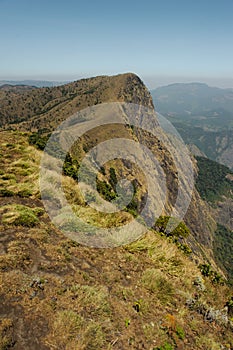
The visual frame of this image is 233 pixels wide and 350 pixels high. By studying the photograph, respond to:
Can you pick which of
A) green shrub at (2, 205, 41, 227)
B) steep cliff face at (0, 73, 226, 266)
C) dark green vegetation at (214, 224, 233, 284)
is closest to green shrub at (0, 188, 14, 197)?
green shrub at (2, 205, 41, 227)

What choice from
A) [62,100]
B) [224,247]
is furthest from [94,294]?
[224,247]

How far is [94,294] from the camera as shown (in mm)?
7457

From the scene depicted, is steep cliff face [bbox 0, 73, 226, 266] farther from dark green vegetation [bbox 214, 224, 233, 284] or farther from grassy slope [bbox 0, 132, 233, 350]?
grassy slope [bbox 0, 132, 233, 350]

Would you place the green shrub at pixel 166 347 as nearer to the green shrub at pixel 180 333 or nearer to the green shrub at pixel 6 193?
the green shrub at pixel 180 333

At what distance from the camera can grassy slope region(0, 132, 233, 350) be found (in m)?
6.10

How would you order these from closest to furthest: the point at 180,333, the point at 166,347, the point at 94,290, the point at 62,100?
the point at 166,347 → the point at 180,333 → the point at 94,290 → the point at 62,100

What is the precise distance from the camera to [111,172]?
6738cm

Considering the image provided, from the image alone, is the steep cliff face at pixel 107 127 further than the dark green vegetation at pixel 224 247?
No

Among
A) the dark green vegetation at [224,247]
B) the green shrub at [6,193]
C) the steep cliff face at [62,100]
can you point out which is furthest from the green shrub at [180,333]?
the dark green vegetation at [224,247]

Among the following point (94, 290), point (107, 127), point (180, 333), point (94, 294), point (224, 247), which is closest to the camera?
point (180, 333)

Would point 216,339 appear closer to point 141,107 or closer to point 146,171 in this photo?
point 146,171

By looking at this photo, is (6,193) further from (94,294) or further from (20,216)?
(94,294)

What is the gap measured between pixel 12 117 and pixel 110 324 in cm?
14159

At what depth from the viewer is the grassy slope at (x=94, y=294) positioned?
6.10m
